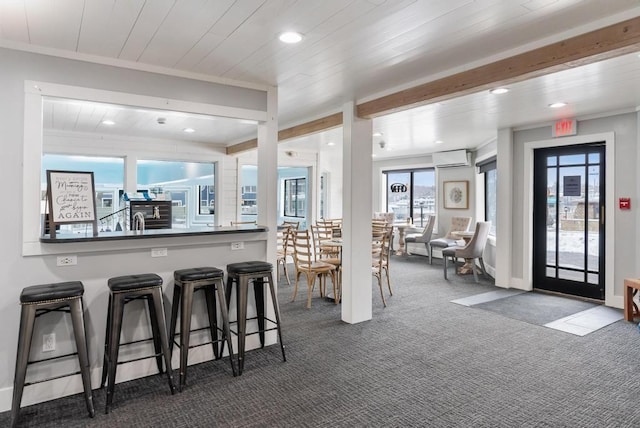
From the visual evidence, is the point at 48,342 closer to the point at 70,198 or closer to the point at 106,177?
the point at 70,198

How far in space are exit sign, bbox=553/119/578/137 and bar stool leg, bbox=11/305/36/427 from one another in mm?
5802

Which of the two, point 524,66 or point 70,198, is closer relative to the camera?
point 524,66

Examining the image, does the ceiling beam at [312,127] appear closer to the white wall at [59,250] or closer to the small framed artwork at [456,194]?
the white wall at [59,250]

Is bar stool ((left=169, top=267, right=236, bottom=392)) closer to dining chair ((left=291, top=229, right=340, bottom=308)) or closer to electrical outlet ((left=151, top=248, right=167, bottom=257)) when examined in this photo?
electrical outlet ((left=151, top=248, right=167, bottom=257))

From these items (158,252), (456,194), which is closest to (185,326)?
(158,252)

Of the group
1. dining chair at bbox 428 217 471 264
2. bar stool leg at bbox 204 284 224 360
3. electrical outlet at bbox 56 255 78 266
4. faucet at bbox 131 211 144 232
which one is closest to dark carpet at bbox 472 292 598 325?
dining chair at bbox 428 217 471 264

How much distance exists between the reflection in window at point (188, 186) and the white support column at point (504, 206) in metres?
4.94

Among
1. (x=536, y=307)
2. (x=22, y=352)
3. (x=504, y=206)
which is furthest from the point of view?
(x=504, y=206)

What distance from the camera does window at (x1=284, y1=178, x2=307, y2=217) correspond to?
347 inches

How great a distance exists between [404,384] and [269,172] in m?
2.04

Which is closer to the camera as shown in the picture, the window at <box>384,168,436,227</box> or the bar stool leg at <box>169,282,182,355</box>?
the bar stool leg at <box>169,282,182,355</box>

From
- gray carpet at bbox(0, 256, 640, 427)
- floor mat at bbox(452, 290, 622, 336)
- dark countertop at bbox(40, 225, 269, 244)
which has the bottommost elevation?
gray carpet at bbox(0, 256, 640, 427)

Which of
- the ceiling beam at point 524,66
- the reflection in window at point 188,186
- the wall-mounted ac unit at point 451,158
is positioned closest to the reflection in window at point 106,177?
the reflection in window at point 188,186

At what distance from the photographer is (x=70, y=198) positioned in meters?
2.77
